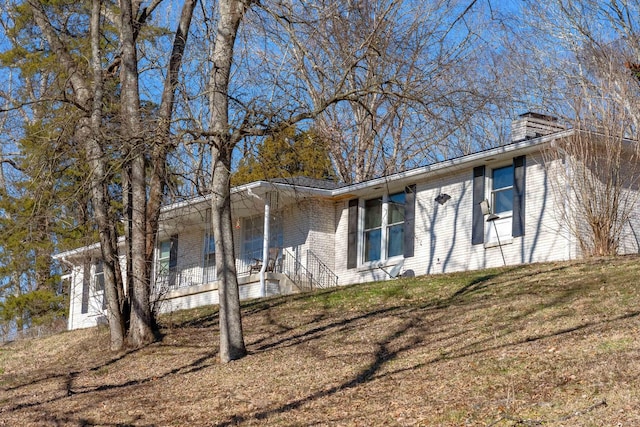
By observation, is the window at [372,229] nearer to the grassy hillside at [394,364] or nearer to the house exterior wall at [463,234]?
the house exterior wall at [463,234]

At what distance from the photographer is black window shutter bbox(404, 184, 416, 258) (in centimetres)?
2222

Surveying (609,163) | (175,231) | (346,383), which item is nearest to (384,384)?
(346,383)

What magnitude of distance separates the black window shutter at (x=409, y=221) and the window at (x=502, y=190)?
2268 millimetres

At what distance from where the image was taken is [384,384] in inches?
430

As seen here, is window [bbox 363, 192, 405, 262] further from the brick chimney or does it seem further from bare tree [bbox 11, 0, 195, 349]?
bare tree [bbox 11, 0, 195, 349]

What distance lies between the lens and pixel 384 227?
23.0m

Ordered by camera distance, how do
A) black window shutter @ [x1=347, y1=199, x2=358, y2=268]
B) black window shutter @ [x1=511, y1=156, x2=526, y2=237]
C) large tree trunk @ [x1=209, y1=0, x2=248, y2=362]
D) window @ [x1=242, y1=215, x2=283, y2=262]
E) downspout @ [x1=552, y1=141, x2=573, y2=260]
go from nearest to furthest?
large tree trunk @ [x1=209, y1=0, x2=248, y2=362]
downspout @ [x1=552, y1=141, x2=573, y2=260]
black window shutter @ [x1=511, y1=156, x2=526, y2=237]
black window shutter @ [x1=347, y1=199, x2=358, y2=268]
window @ [x1=242, y1=215, x2=283, y2=262]

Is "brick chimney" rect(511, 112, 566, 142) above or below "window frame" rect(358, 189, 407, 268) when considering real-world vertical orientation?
above

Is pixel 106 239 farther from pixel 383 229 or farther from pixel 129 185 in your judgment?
pixel 383 229

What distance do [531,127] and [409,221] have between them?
350 centimetres

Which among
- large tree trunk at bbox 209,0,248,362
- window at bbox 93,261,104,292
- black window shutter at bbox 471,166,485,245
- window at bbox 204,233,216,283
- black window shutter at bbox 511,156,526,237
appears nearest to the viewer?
large tree trunk at bbox 209,0,248,362

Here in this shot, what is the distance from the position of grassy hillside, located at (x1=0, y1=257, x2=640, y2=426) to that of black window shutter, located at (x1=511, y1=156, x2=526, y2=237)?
60.7 inches

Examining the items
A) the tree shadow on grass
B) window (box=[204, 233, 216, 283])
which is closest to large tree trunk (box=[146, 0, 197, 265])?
the tree shadow on grass

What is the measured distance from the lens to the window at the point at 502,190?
66.5 feet
